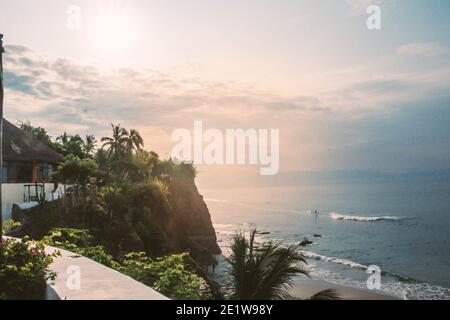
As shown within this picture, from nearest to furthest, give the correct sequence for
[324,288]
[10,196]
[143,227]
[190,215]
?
[10,196] < [143,227] < [324,288] < [190,215]

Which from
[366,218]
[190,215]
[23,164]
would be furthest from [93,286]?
[366,218]

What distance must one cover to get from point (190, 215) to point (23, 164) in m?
32.3

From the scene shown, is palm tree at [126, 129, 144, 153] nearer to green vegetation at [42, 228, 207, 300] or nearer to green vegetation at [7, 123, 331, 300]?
green vegetation at [7, 123, 331, 300]

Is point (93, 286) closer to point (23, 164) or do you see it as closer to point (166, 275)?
point (166, 275)

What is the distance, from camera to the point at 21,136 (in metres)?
29.3

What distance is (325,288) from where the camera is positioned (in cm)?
4241

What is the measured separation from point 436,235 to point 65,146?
246 feet

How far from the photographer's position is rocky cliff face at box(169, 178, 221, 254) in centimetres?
5772

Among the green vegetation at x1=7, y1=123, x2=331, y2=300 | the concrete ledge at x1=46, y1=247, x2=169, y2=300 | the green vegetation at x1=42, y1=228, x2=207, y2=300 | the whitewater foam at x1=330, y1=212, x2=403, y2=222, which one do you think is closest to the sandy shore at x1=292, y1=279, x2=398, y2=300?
the green vegetation at x1=7, y1=123, x2=331, y2=300

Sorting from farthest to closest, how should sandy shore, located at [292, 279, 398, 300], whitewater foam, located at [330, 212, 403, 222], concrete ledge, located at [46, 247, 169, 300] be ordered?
whitewater foam, located at [330, 212, 403, 222]
sandy shore, located at [292, 279, 398, 300]
concrete ledge, located at [46, 247, 169, 300]

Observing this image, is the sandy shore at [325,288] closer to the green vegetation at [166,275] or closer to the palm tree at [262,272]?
the green vegetation at [166,275]

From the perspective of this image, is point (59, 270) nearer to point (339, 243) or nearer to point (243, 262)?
point (243, 262)

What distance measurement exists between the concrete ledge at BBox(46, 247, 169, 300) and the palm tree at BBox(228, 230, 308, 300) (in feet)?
10.2
